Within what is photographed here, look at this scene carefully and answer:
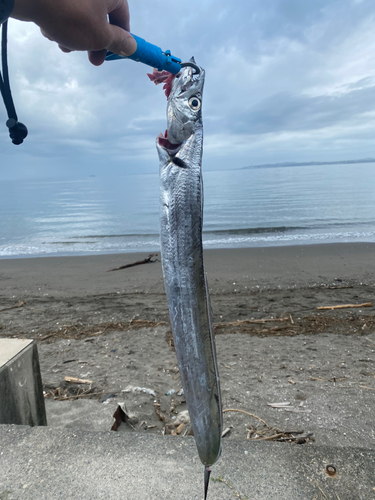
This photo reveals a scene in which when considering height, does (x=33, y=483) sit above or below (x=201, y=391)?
below

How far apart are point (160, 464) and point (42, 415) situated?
1.72m

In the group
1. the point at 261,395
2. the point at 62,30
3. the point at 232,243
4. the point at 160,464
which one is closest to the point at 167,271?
the point at 62,30

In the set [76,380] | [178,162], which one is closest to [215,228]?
[76,380]

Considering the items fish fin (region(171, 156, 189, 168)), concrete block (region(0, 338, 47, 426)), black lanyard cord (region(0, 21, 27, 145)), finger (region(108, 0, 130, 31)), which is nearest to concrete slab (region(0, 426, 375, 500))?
concrete block (region(0, 338, 47, 426))

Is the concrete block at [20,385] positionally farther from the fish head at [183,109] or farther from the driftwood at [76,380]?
the fish head at [183,109]

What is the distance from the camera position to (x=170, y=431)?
3545mm

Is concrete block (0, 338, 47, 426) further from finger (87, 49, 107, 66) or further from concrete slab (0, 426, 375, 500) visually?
finger (87, 49, 107, 66)

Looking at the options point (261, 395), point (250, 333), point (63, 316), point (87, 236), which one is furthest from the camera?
point (87, 236)

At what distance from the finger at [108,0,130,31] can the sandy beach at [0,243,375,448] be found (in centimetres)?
349

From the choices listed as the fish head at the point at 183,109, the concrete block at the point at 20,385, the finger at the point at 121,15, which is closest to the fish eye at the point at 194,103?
the fish head at the point at 183,109

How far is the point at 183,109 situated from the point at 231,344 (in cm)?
512

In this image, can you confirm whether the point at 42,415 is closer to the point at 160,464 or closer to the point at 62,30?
the point at 160,464

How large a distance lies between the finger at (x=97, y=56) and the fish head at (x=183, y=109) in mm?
504

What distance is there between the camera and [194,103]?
1.25 meters
